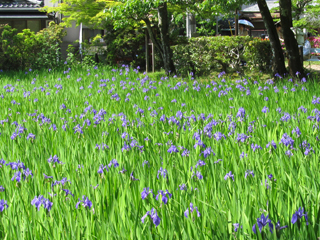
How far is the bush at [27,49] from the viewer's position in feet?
40.3

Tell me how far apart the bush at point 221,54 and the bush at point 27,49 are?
4424 millimetres

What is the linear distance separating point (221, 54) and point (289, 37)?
2.34 meters

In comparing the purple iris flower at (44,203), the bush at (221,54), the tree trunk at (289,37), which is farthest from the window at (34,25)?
the purple iris flower at (44,203)

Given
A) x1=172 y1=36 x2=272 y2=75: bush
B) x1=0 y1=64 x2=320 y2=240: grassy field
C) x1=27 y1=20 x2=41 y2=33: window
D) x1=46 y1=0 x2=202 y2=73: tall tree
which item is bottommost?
x1=0 y1=64 x2=320 y2=240: grassy field

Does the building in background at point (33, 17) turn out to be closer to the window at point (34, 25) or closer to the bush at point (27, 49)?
the window at point (34, 25)

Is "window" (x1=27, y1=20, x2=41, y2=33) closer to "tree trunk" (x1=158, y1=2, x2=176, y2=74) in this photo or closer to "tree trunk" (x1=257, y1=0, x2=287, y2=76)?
"tree trunk" (x1=158, y1=2, x2=176, y2=74)

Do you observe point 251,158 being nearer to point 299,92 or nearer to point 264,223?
point 264,223

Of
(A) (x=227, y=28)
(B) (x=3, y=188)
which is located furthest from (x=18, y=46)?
(A) (x=227, y=28)

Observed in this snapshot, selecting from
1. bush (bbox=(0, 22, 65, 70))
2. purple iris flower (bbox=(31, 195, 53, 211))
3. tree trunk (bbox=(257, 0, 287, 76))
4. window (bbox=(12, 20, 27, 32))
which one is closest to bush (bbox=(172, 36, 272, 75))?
tree trunk (bbox=(257, 0, 287, 76))

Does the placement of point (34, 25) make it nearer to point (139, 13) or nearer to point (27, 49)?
point (27, 49)

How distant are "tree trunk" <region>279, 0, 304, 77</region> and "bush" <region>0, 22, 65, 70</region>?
24.7ft

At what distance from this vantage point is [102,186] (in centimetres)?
210

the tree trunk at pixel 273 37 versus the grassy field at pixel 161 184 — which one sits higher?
the tree trunk at pixel 273 37

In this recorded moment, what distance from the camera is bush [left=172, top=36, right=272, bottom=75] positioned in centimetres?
973
